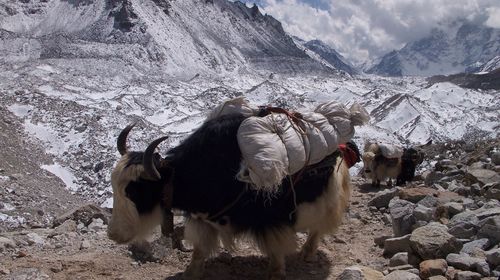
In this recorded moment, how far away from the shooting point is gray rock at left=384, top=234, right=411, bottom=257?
11.5 ft

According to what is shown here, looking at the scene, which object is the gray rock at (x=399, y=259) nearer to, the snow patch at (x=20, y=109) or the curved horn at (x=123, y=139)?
the curved horn at (x=123, y=139)

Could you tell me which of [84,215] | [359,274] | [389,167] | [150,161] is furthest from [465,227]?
[389,167]

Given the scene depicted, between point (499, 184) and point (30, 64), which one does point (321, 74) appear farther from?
point (499, 184)

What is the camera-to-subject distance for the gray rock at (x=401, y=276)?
111 inches

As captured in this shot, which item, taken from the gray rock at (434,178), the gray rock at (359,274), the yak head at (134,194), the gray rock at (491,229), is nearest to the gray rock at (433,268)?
the gray rock at (359,274)

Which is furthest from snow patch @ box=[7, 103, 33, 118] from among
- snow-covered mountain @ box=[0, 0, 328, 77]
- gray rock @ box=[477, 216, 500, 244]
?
snow-covered mountain @ box=[0, 0, 328, 77]

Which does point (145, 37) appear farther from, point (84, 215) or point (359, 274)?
point (359, 274)

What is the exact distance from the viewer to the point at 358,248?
400 centimetres

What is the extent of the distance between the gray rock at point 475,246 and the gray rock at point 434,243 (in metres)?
0.05

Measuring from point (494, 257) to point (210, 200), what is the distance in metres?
1.55

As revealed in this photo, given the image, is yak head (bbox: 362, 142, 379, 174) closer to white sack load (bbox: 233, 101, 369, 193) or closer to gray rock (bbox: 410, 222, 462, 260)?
white sack load (bbox: 233, 101, 369, 193)

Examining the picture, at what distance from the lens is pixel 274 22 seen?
119 m

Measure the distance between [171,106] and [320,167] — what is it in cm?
4321

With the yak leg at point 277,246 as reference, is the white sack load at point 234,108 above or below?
above
